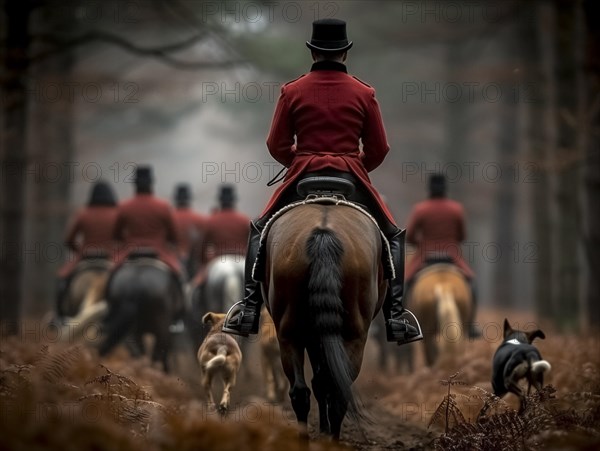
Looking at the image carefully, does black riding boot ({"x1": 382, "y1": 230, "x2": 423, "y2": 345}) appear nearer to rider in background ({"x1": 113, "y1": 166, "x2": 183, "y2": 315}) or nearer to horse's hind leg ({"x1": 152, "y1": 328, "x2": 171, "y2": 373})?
horse's hind leg ({"x1": 152, "y1": 328, "x2": 171, "y2": 373})

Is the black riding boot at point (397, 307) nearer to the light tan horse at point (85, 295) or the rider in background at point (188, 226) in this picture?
the light tan horse at point (85, 295)

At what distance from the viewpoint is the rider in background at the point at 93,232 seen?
1394 centimetres

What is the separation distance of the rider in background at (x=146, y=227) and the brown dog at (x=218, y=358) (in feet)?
14.3

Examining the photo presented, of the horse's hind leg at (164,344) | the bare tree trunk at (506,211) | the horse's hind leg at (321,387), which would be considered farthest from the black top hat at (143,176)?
the bare tree trunk at (506,211)

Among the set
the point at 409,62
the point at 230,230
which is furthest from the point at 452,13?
the point at 230,230

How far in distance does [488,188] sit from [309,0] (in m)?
10.8

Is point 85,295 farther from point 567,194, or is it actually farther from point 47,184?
point 47,184

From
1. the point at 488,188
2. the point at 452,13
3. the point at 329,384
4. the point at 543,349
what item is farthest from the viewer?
the point at 488,188

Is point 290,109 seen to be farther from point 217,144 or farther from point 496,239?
point 217,144

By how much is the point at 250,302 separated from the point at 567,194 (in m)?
10.5

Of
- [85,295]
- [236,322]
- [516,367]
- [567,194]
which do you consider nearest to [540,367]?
[516,367]

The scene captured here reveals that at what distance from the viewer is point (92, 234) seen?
14.5m

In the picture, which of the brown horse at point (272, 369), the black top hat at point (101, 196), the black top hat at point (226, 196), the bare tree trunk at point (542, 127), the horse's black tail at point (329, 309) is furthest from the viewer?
the bare tree trunk at point (542, 127)

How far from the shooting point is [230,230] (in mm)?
14266
